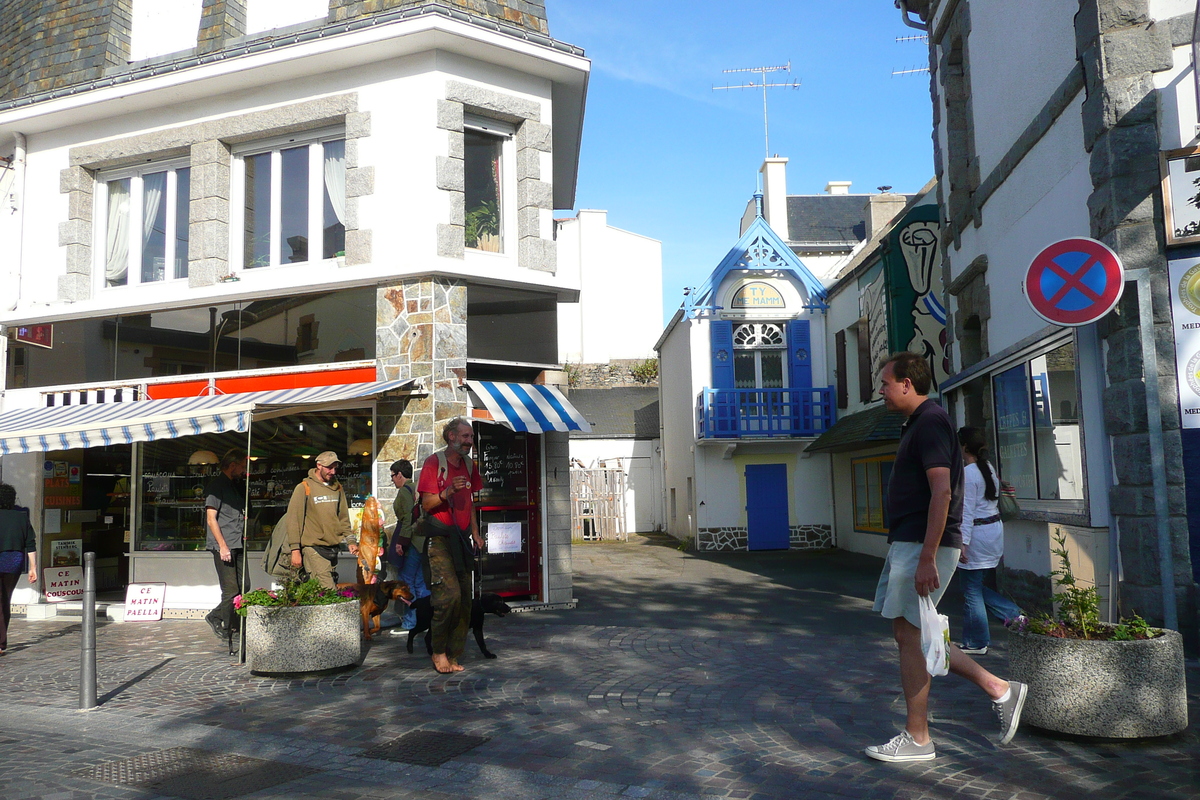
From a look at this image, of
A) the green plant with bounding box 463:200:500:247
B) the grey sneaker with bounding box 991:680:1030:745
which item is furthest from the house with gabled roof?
the grey sneaker with bounding box 991:680:1030:745

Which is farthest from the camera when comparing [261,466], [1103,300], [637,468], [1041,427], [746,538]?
[637,468]

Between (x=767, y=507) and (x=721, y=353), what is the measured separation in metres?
3.60

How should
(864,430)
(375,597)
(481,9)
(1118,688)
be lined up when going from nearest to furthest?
(1118,688)
(375,597)
(481,9)
(864,430)

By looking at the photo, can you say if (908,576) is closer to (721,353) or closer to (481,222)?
Result: (481,222)

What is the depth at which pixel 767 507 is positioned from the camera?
66.3 ft

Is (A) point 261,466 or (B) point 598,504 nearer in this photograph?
(A) point 261,466

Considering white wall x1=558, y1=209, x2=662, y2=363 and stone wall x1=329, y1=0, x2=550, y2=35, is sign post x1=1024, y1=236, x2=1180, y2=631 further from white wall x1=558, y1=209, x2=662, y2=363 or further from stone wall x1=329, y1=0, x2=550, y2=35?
white wall x1=558, y1=209, x2=662, y2=363

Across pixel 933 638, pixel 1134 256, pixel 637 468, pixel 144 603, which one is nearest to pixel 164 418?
pixel 144 603

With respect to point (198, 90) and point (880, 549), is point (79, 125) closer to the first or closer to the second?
point (198, 90)

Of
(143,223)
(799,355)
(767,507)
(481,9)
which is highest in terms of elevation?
(481,9)

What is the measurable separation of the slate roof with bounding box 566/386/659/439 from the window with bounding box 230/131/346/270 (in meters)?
14.8

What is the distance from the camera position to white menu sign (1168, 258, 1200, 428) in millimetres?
6605

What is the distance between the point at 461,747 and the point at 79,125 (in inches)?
414

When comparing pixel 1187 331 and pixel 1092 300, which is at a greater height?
pixel 1092 300
